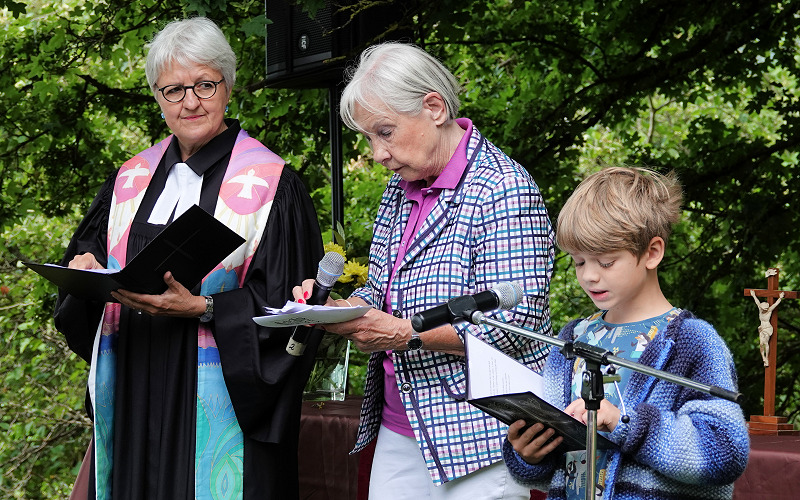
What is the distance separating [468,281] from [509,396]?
2.27ft

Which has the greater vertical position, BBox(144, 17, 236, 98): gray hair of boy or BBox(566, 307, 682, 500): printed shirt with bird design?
BBox(144, 17, 236, 98): gray hair of boy

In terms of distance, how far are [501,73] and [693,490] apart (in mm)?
5798

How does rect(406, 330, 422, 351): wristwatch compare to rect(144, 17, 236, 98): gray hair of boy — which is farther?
rect(144, 17, 236, 98): gray hair of boy

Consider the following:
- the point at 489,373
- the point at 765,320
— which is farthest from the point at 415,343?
the point at 765,320

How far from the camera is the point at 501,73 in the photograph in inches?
297

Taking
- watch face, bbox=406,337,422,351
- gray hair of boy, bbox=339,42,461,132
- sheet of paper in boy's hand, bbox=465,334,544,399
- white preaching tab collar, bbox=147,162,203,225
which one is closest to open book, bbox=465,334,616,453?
sheet of paper in boy's hand, bbox=465,334,544,399

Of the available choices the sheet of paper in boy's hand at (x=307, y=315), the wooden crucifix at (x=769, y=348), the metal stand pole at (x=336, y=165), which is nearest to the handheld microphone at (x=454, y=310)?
the sheet of paper in boy's hand at (x=307, y=315)

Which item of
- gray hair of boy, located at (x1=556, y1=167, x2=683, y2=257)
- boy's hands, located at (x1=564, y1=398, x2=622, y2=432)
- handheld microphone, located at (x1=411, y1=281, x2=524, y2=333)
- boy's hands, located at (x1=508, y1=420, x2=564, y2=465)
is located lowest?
boy's hands, located at (x1=508, y1=420, x2=564, y2=465)

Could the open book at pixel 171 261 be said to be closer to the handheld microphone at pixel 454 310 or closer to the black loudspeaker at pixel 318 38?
the handheld microphone at pixel 454 310

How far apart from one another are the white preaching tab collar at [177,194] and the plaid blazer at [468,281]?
756 millimetres

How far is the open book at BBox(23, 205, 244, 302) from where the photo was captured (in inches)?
101

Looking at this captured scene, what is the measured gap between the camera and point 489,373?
1.97 meters

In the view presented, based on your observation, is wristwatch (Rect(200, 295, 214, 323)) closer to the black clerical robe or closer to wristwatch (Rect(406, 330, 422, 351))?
the black clerical robe

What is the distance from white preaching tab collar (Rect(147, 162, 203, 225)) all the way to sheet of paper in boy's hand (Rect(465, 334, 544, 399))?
1.28 meters
